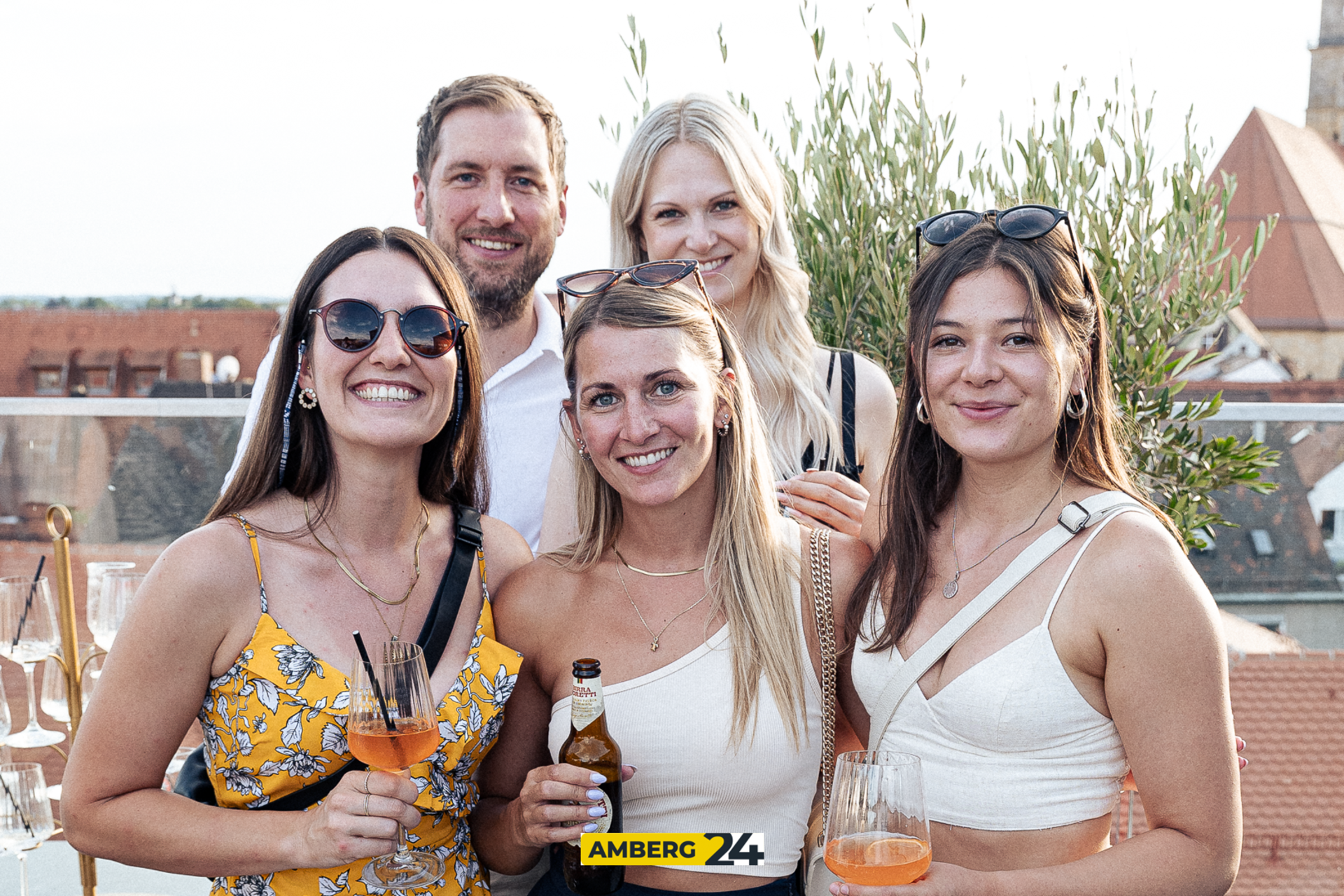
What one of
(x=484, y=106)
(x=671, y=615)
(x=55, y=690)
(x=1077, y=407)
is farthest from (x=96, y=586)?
(x=1077, y=407)

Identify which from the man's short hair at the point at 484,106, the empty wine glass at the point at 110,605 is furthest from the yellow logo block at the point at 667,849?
the man's short hair at the point at 484,106

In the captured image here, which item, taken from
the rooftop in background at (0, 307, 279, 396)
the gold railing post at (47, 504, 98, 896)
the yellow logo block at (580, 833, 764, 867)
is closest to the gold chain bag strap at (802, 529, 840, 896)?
the yellow logo block at (580, 833, 764, 867)

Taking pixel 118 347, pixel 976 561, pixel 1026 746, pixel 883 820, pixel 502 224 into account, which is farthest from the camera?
pixel 118 347

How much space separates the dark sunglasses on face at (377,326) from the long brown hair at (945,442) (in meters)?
1.12

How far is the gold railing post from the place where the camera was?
138 inches

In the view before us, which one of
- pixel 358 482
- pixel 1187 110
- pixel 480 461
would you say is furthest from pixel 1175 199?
pixel 358 482

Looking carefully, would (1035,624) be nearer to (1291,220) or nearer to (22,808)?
(22,808)

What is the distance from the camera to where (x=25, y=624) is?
362 cm

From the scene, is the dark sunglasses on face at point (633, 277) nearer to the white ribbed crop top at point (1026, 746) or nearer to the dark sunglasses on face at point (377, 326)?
the dark sunglasses on face at point (377, 326)

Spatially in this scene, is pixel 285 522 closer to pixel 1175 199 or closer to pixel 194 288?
pixel 1175 199

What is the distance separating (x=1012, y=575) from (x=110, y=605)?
298 cm

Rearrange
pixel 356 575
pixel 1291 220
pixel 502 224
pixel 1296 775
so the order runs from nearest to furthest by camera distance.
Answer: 1. pixel 356 575
2. pixel 502 224
3. pixel 1296 775
4. pixel 1291 220

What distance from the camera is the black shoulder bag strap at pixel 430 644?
2.28 metres

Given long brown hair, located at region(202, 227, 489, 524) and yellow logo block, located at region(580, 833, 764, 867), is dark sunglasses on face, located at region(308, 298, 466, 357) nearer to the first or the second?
long brown hair, located at region(202, 227, 489, 524)
